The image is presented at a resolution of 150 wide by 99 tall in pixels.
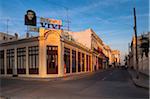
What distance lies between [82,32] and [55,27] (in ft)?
80.0

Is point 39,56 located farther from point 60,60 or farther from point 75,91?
point 75,91

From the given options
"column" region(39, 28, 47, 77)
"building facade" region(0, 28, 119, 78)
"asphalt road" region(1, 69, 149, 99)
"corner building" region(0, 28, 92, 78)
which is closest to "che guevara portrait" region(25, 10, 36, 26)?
"building facade" region(0, 28, 119, 78)

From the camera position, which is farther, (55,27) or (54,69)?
(55,27)

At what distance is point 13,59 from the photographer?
139 feet

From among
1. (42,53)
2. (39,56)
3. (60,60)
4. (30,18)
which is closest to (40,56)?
(39,56)

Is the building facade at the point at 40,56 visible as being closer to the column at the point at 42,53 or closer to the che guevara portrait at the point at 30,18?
the column at the point at 42,53

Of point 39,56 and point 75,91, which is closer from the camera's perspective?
point 75,91

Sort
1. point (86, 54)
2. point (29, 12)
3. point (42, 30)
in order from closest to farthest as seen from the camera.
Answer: point (42, 30) → point (29, 12) → point (86, 54)

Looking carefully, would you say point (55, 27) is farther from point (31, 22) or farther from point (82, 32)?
point (82, 32)

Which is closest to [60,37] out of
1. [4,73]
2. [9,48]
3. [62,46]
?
[62,46]

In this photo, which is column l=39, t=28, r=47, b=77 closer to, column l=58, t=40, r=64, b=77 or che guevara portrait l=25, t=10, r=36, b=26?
column l=58, t=40, r=64, b=77

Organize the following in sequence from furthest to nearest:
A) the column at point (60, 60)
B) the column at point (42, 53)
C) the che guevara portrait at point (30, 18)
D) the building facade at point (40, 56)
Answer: the che guevara portrait at point (30, 18)
the column at point (60, 60)
the building facade at point (40, 56)
the column at point (42, 53)

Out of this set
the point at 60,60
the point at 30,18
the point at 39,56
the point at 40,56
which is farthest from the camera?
the point at 30,18

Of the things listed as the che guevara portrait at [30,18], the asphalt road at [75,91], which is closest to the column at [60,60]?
the che guevara portrait at [30,18]
